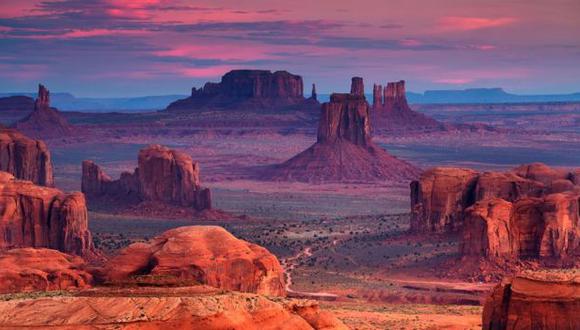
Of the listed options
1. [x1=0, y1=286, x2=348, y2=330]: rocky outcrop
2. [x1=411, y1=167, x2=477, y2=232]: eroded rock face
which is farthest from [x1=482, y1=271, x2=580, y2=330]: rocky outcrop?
[x1=411, y1=167, x2=477, y2=232]: eroded rock face

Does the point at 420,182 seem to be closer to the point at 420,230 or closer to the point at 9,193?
the point at 420,230

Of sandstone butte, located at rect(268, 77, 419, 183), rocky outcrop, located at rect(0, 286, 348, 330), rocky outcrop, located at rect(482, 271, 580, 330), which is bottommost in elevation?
sandstone butte, located at rect(268, 77, 419, 183)

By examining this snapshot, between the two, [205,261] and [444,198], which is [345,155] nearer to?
[444,198]

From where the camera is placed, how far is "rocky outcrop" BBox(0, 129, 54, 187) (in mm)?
117875

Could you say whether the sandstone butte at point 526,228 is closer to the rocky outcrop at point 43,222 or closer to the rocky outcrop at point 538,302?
the rocky outcrop at point 43,222

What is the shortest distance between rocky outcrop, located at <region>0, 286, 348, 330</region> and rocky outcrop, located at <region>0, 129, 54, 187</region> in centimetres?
8227

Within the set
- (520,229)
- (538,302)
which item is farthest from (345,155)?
(538,302)

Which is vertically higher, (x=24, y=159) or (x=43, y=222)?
(x=24, y=159)

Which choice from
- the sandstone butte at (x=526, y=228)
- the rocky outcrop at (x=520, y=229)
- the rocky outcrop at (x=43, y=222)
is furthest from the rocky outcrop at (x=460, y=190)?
the rocky outcrop at (x=43, y=222)

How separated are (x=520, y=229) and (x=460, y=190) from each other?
1414 centimetres

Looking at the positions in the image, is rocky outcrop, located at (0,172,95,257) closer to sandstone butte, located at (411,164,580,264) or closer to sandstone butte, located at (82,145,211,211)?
sandstone butte, located at (411,164,580,264)

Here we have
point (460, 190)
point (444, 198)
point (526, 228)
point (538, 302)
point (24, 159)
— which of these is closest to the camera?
point (538, 302)

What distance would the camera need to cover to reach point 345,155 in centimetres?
17525

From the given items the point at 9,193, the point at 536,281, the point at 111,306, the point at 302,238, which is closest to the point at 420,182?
the point at 302,238
